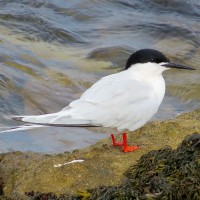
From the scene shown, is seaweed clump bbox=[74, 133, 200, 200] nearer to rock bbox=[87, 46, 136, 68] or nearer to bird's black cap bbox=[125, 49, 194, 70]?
bird's black cap bbox=[125, 49, 194, 70]

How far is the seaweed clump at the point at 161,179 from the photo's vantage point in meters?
3.74

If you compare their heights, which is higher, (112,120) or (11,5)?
(112,120)

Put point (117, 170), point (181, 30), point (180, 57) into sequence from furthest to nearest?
1. point (181, 30)
2. point (180, 57)
3. point (117, 170)

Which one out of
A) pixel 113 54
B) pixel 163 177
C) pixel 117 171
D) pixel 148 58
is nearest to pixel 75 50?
Result: pixel 113 54

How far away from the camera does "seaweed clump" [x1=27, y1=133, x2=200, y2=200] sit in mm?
3736

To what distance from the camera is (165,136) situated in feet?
16.7

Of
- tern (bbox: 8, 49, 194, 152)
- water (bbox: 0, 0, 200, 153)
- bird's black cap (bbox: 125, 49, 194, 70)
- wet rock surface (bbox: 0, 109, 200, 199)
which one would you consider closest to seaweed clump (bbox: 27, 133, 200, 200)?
wet rock surface (bbox: 0, 109, 200, 199)

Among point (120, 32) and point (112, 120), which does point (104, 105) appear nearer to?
point (112, 120)

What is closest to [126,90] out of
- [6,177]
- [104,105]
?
[104,105]

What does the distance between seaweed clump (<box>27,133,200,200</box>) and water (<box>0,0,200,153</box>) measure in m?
2.51

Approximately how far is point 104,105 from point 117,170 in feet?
2.18

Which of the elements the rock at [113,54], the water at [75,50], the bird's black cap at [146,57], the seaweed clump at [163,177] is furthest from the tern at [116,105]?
the rock at [113,54]

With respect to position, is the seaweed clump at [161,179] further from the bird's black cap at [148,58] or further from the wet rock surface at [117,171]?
the bird's black cap at [148,58]

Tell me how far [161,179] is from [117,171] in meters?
0.64
